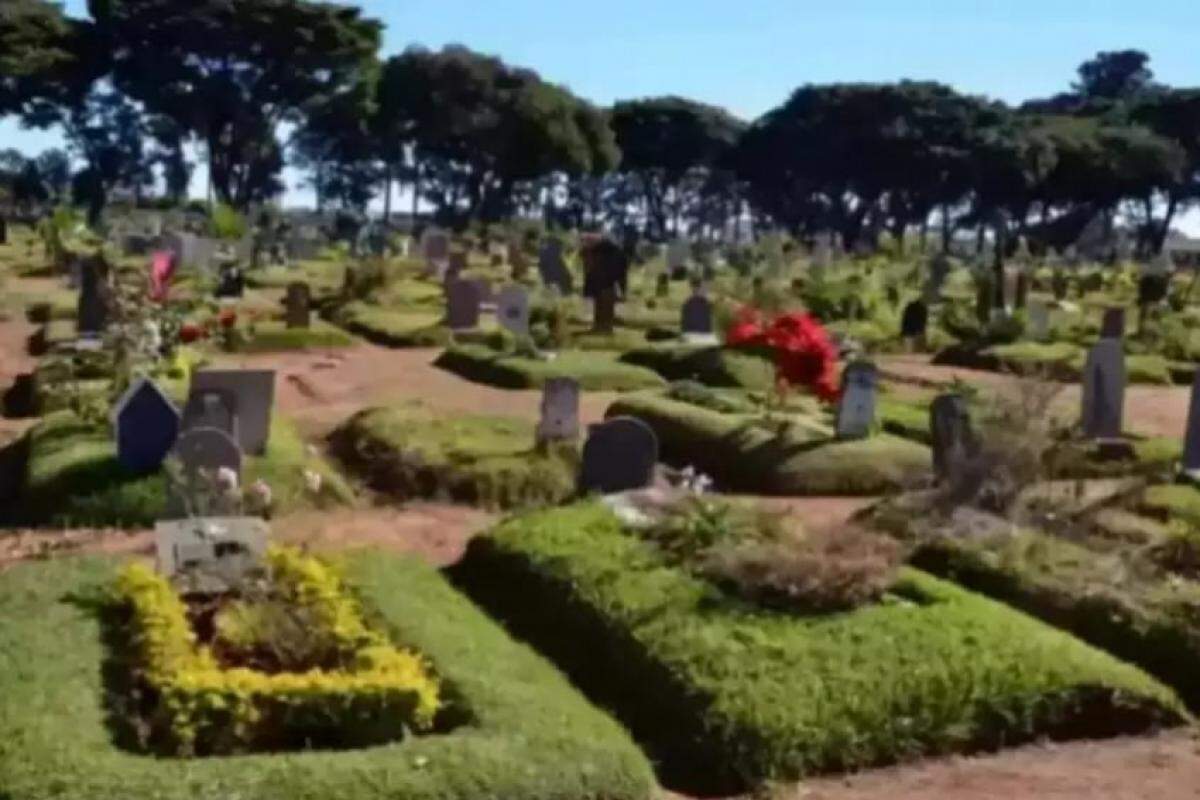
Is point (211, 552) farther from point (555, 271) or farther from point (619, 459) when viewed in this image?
point (555, 271)

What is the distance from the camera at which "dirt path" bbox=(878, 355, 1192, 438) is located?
1802cm

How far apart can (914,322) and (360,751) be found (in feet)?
65.8

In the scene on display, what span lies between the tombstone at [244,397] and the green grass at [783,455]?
3447 millimetres

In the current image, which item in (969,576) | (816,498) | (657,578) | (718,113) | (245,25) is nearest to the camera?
(657,578)

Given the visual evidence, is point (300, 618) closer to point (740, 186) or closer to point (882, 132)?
point (882, 132)

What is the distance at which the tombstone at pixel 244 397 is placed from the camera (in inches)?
482

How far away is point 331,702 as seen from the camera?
23.7ft

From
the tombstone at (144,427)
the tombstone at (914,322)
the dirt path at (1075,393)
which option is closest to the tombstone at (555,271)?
the tombstone at (914,322)

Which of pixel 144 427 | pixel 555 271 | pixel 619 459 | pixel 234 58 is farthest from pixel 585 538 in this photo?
pixel 234 58

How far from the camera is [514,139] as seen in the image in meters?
65.5

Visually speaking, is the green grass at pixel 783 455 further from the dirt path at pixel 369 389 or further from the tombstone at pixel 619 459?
the tombstone at pixel 619 459

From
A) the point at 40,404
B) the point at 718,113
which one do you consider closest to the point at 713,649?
the point at 40,404

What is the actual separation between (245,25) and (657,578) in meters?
53.8

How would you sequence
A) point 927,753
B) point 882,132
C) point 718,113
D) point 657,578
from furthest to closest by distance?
point 718,113, point 882,132, point 657,578, point 927,753
